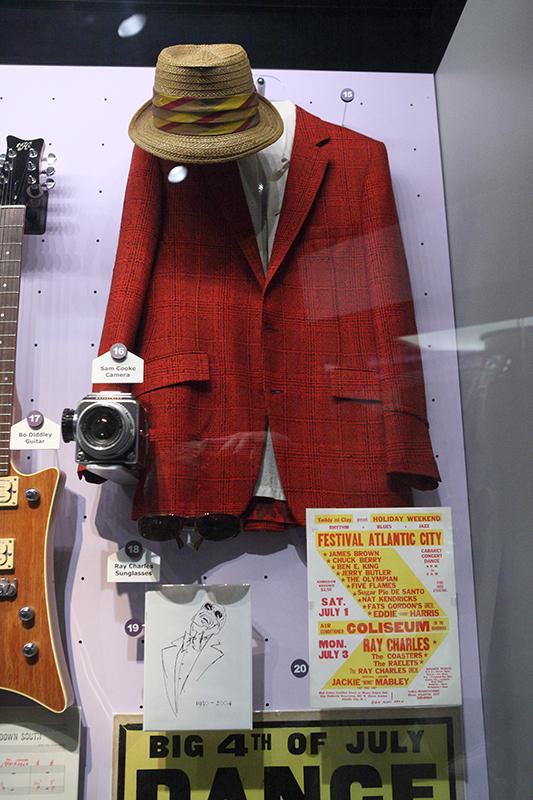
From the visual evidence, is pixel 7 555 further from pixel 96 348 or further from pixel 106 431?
pixel 96 348

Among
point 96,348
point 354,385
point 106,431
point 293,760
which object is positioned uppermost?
point 96,348

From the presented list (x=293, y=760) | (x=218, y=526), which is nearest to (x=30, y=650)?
(x=218, y=526)

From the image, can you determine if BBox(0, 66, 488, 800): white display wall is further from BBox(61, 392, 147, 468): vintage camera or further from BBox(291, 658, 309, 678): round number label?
BBox(61, 392, 147, 468): vintage camera

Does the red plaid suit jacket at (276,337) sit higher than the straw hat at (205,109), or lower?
lower

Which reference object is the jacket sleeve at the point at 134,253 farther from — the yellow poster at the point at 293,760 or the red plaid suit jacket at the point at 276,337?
the yellow poster at the point at 293,760

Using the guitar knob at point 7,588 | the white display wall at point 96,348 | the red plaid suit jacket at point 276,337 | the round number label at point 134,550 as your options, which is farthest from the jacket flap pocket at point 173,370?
the guitar knob at point 7,588

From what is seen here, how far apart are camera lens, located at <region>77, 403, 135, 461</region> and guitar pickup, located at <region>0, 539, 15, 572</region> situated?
22cm

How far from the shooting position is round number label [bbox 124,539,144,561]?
161cm

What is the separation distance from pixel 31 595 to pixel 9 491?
19cm

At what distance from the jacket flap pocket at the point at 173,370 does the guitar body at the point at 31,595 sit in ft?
0.78

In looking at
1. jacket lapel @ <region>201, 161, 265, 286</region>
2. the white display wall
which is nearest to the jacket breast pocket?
the white display wall

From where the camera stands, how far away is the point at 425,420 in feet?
5.33

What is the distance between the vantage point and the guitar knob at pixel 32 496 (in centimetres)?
156

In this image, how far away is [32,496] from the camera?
156cm
